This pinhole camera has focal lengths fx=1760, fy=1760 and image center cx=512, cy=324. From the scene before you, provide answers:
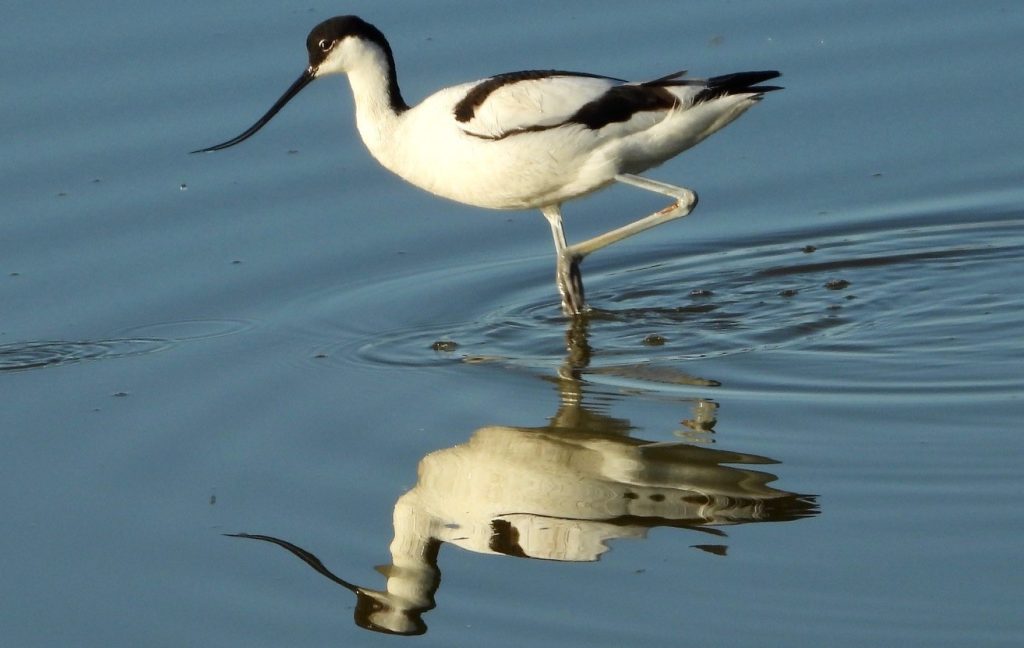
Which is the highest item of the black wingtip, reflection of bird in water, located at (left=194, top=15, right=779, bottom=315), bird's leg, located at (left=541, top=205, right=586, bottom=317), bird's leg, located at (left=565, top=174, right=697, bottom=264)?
the black wingtip

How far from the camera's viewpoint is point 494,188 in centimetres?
688

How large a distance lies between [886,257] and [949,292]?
49 centimetres

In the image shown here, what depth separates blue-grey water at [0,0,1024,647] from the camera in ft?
15.8

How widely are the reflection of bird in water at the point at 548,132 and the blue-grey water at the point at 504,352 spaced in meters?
0.60

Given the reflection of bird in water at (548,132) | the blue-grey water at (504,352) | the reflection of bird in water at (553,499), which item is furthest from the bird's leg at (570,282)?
the reflection of bird in water at (553,499)

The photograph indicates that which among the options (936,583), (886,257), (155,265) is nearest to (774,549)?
(936,583)

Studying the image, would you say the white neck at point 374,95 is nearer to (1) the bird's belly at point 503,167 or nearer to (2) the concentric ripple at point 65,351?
(1) the bird's belly at point 503,167

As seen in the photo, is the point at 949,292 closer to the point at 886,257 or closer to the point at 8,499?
the point at 886,257

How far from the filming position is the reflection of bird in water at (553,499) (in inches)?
195

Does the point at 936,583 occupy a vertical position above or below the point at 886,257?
below

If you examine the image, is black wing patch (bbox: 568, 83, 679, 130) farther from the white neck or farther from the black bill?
the black bill

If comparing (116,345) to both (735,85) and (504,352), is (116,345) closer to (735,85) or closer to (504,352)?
(504,352)

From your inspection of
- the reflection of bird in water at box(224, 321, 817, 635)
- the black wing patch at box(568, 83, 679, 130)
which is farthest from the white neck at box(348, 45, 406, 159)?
the reflection of bird in water at box(224, 321, 817, 635)

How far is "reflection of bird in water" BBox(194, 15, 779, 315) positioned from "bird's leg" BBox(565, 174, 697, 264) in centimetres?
6
